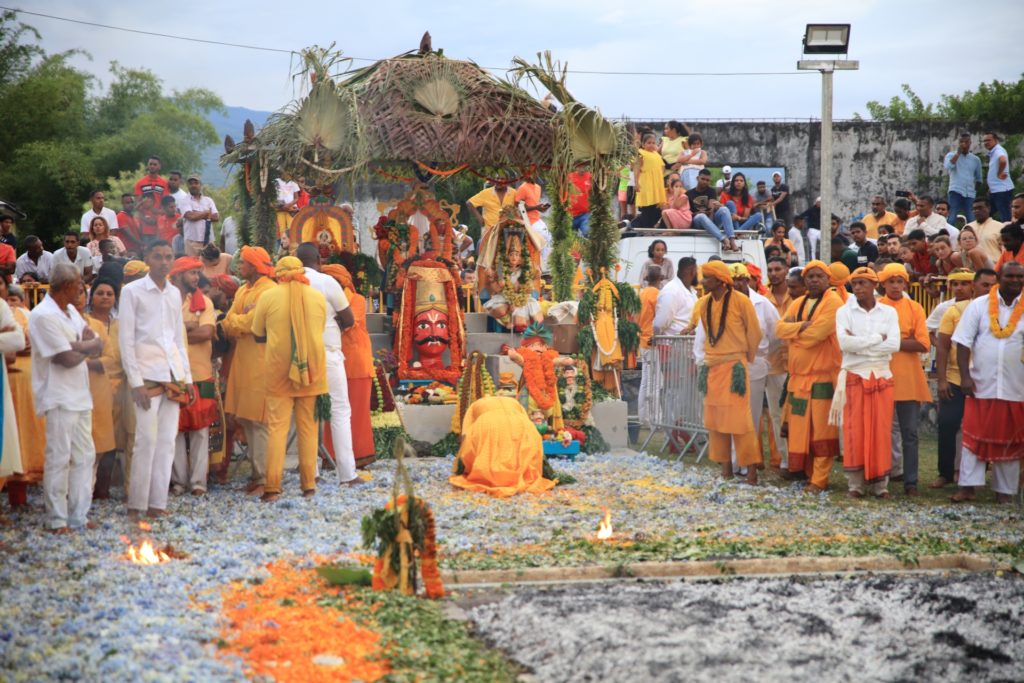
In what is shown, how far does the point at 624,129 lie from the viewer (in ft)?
44.1

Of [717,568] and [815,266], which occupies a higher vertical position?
[815,266]

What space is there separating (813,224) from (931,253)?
642 centimetres

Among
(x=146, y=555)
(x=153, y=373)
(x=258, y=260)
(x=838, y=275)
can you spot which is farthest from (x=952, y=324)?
(x=146, y=555)

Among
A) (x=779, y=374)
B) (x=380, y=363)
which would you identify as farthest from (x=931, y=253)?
(x=380, y=363)

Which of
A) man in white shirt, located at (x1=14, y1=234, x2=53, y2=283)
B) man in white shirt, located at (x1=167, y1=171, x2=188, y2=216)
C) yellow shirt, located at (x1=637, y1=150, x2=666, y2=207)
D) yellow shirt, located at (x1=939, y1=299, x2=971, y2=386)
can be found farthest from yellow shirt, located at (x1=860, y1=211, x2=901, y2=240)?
man in white shirt, located at (x1=14, y1=234, x2=53, y2=283)

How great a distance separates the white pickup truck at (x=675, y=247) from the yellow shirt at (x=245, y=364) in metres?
7.06

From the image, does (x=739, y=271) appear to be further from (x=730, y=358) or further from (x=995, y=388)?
(x=995, y=388)

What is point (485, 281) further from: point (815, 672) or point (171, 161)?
point (171, 161)

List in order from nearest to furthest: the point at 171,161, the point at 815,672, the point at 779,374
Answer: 1. the point at 815,672
2. the point at 779,374
3. the point at 171,161

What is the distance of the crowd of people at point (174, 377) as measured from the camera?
27.5 ft

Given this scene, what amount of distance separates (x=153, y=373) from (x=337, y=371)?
196cm

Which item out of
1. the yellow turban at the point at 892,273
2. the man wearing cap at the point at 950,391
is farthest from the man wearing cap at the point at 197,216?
the man wearing cap at the point at 950,391

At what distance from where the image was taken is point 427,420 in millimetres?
12742

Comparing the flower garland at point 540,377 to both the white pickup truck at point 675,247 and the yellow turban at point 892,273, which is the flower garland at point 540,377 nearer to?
the yellow turban at point 892,273
